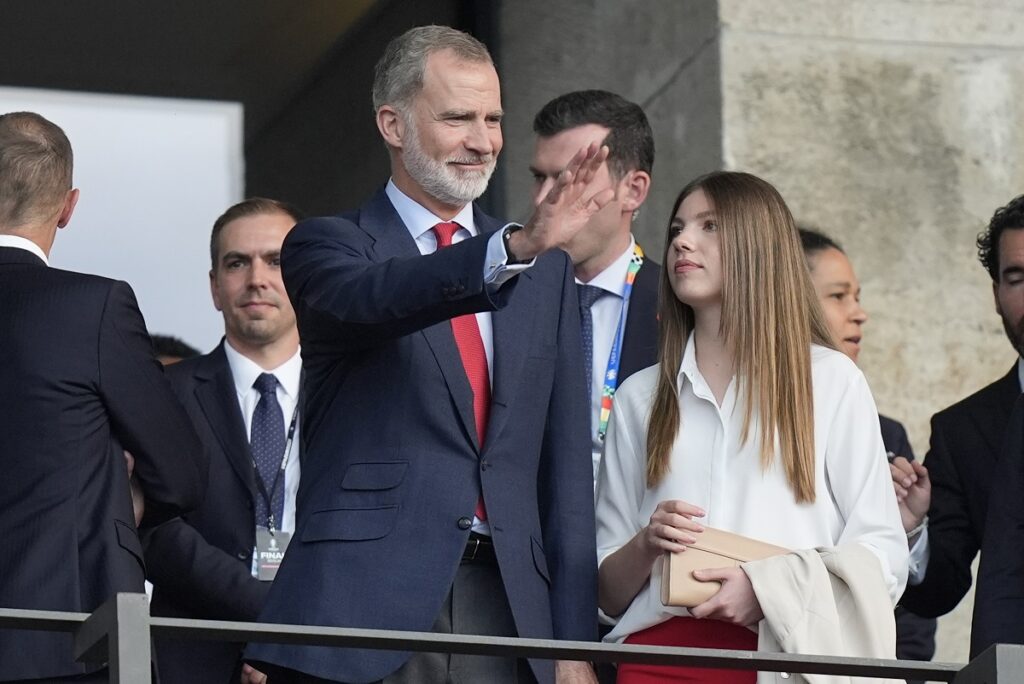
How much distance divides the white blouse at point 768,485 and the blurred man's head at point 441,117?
2.23ft

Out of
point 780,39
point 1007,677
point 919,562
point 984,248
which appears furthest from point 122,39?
point 1007,677

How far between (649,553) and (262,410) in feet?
6.70

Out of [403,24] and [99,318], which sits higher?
[403,24]

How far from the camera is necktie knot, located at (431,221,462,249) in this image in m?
4.44

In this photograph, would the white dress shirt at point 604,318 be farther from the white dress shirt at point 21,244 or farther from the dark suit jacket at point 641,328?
the white dress shirt at point 21,244

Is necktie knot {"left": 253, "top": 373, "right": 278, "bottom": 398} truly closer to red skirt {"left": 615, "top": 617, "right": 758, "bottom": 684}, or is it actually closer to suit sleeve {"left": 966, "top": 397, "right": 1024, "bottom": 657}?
red skirt {"left": 615, "top": 617, "right": 758, "bottom": 684}

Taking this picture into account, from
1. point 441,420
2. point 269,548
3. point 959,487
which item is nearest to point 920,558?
point 959,487

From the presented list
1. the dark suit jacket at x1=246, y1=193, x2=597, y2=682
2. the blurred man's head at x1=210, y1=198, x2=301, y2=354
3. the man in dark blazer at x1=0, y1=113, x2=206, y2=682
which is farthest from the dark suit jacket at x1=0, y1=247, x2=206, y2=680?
the blurred man's head at x1=210, y1=198, x2=301, y2=354

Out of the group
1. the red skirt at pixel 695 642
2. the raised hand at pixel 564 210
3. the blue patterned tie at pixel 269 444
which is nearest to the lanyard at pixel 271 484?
the blue patterned tie at pixel 269 444

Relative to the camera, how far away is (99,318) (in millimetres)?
4500

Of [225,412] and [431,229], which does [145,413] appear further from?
[225,412]

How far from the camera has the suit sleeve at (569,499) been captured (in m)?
4.25

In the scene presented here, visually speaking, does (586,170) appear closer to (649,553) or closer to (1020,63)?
(649,553)

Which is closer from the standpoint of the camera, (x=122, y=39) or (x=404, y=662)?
(x=404, y=662)
